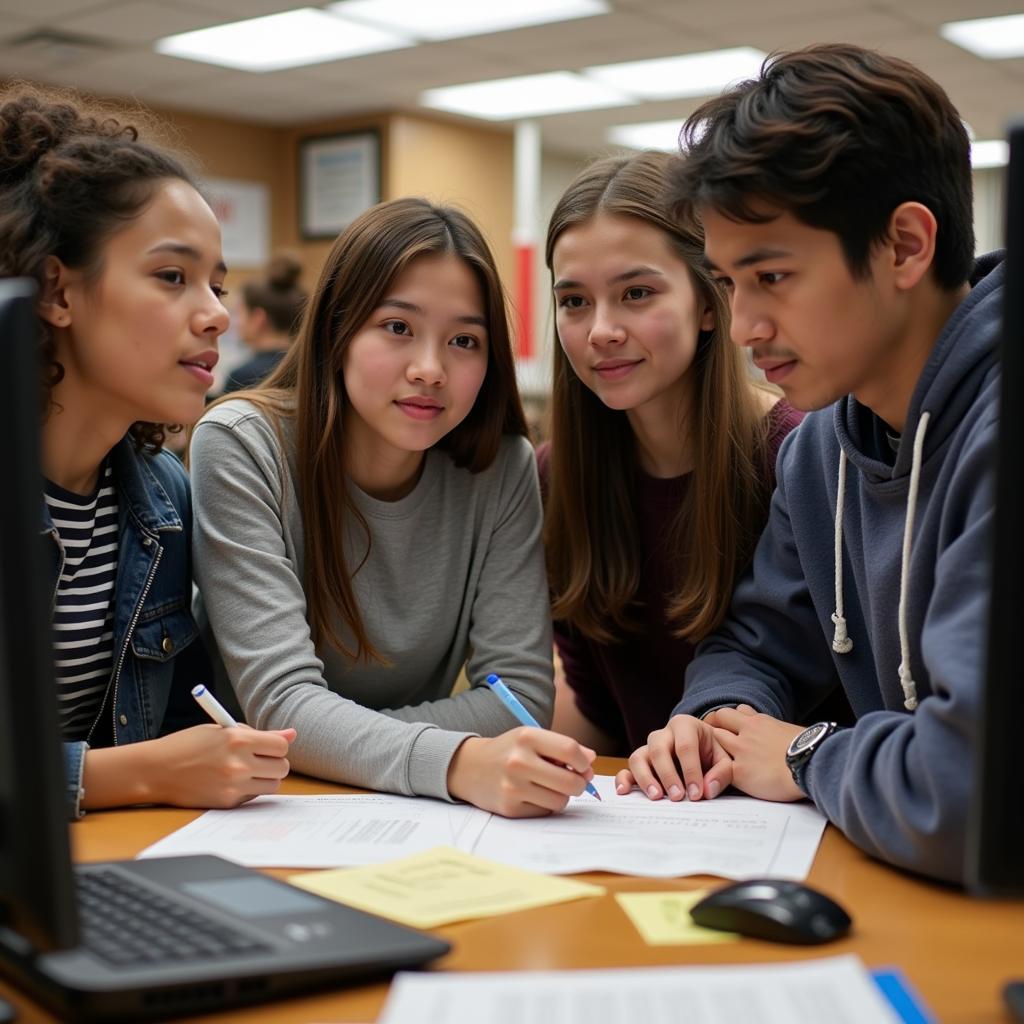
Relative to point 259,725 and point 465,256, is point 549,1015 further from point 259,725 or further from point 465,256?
point 465,256

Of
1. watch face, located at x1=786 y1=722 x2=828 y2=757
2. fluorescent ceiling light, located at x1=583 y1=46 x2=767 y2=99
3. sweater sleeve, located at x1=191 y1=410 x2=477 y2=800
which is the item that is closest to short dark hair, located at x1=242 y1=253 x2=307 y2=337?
fluorescent ceiling light, located at x1=583 y1=46 x2=767 y2=99

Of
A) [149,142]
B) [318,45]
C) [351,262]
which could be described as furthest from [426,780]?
[318,45]

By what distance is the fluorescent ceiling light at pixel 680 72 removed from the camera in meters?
5.85

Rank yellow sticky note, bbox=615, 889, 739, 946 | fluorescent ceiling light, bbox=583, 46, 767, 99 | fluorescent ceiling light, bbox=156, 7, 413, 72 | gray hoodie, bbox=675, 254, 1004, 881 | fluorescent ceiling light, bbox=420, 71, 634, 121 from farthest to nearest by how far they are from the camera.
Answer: fluorescent ceiling light, bbox=420, 71, 634, 121 < fluorescent ceiling light, bbox=583, 46, 767, 99 < fluorescent ceiling light, bbox=156, 7, 413, 72 < gray hoodie, bbox=675, 254, 1004, 881 < yellow sticky note, bbox=615, 889, 739, 946

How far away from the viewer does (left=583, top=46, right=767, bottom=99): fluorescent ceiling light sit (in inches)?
230

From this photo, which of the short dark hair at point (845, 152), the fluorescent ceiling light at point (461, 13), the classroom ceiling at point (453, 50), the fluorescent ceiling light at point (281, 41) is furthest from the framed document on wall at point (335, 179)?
the short dark hair at point (845, 152)

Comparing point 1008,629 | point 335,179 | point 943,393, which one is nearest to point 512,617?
point 943,393

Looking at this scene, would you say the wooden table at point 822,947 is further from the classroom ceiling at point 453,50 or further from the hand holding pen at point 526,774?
the classroom ceiling at point 453,50

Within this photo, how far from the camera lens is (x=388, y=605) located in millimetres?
1635

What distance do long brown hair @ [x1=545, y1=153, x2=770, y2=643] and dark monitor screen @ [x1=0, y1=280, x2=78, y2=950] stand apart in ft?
3.51

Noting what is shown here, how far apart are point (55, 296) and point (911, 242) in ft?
3.03

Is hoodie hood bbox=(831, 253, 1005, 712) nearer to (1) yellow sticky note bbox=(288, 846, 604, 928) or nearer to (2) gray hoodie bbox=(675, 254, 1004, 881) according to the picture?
(2) gray hoodie bbox=(675, 254, 1004, 881)

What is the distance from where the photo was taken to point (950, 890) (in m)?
0.95

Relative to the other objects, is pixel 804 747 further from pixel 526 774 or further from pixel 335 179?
pixel 335 179
